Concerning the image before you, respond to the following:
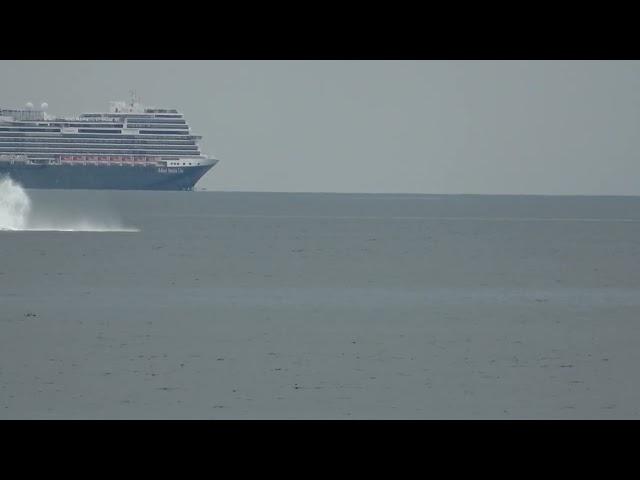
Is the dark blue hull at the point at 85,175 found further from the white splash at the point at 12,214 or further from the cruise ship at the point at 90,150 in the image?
the white splash at the point at 12,214

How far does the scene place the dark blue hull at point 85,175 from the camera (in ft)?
448

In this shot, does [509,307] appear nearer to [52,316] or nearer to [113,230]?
[52,316]

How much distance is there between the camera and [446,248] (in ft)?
189

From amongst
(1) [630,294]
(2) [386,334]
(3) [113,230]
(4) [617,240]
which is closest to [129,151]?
(3) [113,230]

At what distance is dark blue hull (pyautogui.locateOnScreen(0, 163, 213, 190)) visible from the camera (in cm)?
13650

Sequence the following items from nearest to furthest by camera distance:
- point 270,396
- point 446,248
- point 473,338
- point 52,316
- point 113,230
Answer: point 270,396, point 473,338, point 52,316, point 446,248, point 113,230

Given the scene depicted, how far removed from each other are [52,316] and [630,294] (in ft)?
55.9

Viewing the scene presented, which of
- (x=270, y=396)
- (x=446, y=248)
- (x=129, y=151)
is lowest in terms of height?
(x=270, y=396)

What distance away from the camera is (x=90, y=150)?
451 ft

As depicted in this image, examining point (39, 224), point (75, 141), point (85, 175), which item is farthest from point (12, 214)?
point (75, 141)

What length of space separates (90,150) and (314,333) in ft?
383

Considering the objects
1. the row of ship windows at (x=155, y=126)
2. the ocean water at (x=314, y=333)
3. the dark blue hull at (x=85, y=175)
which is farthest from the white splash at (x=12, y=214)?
the row of ship windows at (x=155, y=126)

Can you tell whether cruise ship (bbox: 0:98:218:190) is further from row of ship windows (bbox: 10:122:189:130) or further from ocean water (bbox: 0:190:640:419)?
ocean water (bbox: 0:190:640:419)

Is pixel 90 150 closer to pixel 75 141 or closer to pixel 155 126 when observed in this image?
pixel 75 141
